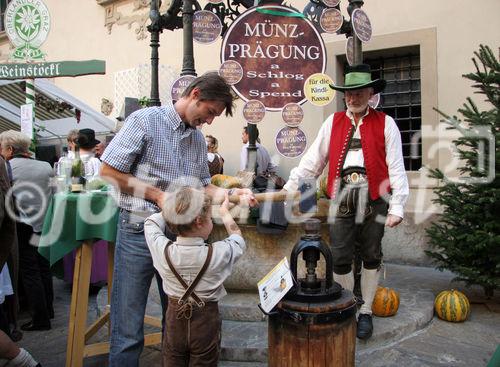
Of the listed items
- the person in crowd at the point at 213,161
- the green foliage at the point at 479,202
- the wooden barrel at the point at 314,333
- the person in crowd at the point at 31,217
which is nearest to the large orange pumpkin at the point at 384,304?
the green foliage at the point at 479,202

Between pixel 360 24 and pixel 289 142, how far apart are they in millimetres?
1240

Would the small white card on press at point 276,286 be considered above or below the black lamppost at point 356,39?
below

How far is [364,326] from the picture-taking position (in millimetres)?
3502

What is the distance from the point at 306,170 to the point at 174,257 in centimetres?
162

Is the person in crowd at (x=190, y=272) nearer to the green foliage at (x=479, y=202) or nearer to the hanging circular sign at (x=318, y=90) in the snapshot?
Result: the hanging circular sign at (x=318, y=90)

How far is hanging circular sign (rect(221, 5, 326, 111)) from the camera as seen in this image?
14.3ft

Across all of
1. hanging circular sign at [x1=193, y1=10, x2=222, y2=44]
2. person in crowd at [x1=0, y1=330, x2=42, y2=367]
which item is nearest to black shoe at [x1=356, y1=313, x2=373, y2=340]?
person in crowd at [x1=0, y1=330, x2=42, y2=367]

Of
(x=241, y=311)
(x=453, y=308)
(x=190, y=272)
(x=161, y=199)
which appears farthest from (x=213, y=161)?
(x=190, y=272)

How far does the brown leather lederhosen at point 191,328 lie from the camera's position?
2.27 metres

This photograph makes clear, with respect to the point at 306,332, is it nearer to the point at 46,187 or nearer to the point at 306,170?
the point at 306,170

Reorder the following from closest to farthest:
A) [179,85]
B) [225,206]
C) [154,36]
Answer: [225,206], [179,85], [154,36]

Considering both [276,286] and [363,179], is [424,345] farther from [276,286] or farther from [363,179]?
[276,286]

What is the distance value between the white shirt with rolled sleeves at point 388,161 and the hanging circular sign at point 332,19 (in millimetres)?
1288

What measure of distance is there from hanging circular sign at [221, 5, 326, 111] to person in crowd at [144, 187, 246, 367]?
235cm
